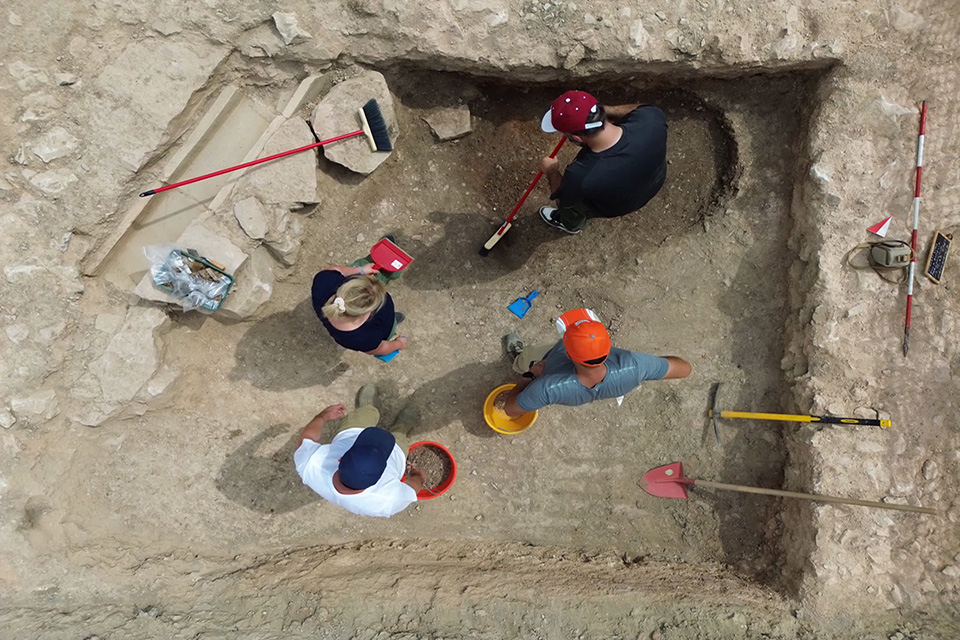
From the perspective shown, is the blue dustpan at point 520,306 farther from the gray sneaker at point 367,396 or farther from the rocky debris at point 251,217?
the rocky debris at point 251,217

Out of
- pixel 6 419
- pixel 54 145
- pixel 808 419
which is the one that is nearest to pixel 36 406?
pixel 6 419

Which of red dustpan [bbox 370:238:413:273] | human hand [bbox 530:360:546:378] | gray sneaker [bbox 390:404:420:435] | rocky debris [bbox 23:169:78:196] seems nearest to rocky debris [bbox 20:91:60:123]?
rocky debris [bbox 23:169:78:196]

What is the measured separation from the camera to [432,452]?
15.6 feet

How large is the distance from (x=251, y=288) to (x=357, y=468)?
6.86ft

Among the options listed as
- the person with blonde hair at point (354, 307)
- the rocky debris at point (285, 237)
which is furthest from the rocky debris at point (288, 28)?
the person with blonde hair at point (354, 307)

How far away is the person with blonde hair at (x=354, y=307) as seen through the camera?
312 cm

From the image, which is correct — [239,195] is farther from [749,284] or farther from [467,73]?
[749,284]

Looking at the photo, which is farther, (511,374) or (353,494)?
(511,374)

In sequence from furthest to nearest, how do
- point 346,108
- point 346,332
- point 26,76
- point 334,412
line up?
point 346,108 < point 334,412 < point 26,76 < point 346,332

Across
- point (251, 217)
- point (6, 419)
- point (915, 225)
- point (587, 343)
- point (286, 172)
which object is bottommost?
point (6, 419)

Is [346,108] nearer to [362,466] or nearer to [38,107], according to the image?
[38,107]

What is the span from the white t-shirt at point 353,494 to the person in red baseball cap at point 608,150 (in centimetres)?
241

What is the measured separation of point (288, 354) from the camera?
4602 mm

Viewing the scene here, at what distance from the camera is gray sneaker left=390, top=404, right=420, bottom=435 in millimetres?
4535
